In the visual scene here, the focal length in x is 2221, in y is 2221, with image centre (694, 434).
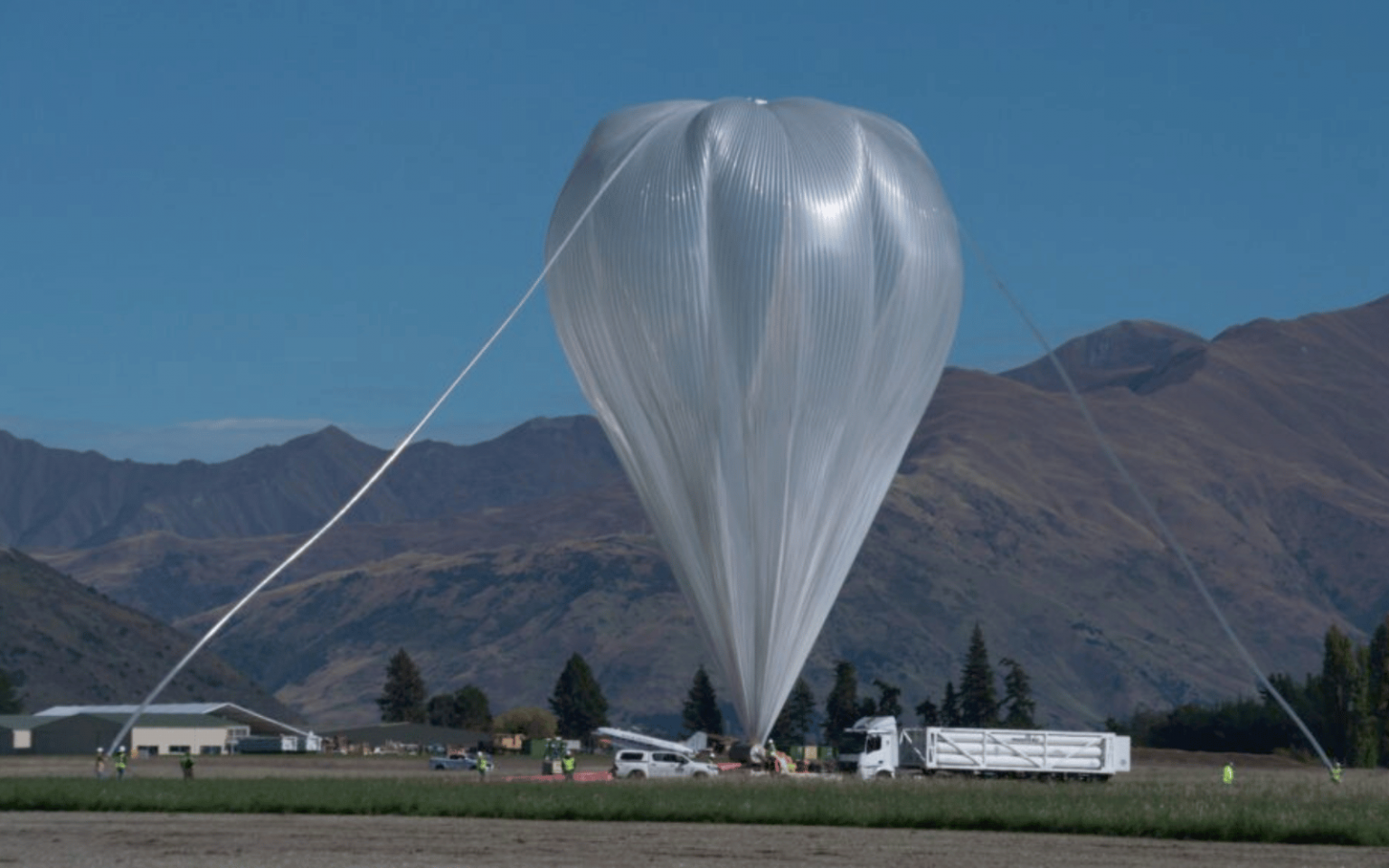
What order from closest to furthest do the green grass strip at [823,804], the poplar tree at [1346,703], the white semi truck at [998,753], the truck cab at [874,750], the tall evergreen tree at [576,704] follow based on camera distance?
1. the green grass strip at [823,804]
2. the truck cab at [874,750]
3. the white semi truck at [998,753]
4. the poplar tree at [1346,703]
5. the tall evergreen tree at [576,704]

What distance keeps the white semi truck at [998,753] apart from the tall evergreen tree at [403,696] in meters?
120

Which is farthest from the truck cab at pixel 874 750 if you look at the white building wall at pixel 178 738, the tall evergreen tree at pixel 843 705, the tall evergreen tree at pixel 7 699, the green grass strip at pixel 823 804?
the tall evergreen tree at pixel 7 699

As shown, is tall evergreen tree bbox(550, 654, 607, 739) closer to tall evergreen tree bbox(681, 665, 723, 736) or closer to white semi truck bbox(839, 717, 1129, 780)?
tall evergreen tree bbox(681, 665, 723, 736)

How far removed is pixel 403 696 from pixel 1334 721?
81297mm

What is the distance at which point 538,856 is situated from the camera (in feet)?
119

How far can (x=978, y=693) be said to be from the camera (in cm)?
15525

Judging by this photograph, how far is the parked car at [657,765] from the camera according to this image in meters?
68.2

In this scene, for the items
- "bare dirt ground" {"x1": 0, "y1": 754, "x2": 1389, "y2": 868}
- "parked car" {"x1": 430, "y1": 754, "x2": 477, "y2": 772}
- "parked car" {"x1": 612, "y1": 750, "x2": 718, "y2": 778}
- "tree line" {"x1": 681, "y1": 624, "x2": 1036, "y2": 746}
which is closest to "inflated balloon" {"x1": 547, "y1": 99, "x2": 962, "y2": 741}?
"bare dirt ground" {"x1": 0, "y1": 754, "x2": 1389, "y2": 868}

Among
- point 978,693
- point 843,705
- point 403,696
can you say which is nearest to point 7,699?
point 403,696

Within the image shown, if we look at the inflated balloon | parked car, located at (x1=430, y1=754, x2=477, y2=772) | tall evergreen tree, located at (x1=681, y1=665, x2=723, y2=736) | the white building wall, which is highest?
the inflated balloon

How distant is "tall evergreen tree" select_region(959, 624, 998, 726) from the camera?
152m

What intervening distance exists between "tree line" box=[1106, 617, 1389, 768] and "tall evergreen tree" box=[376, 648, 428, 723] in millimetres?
63943

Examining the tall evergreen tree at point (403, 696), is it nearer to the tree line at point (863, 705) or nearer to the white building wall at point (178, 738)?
the tree line at point (863, 705)

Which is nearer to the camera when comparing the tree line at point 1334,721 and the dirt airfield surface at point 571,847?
the dirt airfield surface at point 571,847
